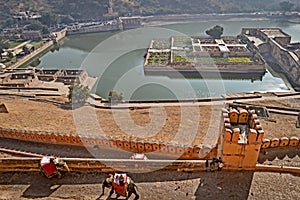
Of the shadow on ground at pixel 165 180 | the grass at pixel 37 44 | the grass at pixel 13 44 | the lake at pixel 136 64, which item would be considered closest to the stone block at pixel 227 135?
the shadow on ground at pixel 165 180

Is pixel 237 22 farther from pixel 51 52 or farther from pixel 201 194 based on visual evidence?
pixel 201 194

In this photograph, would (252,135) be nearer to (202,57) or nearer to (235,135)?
(235,135)

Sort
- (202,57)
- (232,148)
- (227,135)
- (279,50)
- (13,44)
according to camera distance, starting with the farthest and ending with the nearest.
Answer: (13,44) < (279,50) < (202,57) < (232,148) < (227,135)

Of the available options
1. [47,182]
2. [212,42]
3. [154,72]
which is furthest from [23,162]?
[212,42]

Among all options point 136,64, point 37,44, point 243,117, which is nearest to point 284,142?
point 243,117

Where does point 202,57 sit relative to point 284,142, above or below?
below

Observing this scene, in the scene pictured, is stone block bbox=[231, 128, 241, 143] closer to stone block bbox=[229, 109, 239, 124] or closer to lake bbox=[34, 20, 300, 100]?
stone block bbox=[229, 109, 239, 124]

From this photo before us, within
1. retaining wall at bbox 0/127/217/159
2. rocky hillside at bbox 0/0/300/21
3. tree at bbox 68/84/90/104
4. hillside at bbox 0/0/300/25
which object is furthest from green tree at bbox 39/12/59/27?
retaining wall at bbox 0/127/217/159
